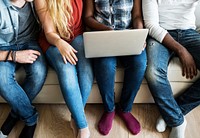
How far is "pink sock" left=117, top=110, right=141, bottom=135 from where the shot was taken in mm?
1412

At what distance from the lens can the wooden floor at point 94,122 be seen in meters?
1.42

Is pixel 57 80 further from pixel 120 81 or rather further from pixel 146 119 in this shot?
pixel 146 119

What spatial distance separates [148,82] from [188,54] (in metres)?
0.25

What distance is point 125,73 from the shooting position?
1338mm

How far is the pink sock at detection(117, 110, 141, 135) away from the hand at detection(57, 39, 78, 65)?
1.41 feet

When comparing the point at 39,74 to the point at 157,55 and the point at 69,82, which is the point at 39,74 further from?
the point at 157,55

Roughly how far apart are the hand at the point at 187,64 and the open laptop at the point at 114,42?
24 cm

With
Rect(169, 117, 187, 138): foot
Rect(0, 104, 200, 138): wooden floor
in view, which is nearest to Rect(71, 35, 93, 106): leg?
Rect(0, 104, 200, 138): wooden floor

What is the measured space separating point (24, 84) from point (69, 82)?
256mm

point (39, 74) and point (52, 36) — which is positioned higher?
point (52, 36)

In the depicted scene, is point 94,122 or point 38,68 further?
point 94,122

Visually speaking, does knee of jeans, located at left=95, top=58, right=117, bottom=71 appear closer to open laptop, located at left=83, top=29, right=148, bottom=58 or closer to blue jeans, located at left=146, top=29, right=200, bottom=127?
open laptop, located at left=83, top=29, right=148, bottom=58

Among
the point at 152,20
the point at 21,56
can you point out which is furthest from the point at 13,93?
the point at 152,20

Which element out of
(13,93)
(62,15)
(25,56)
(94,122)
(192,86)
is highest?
(62,15)
